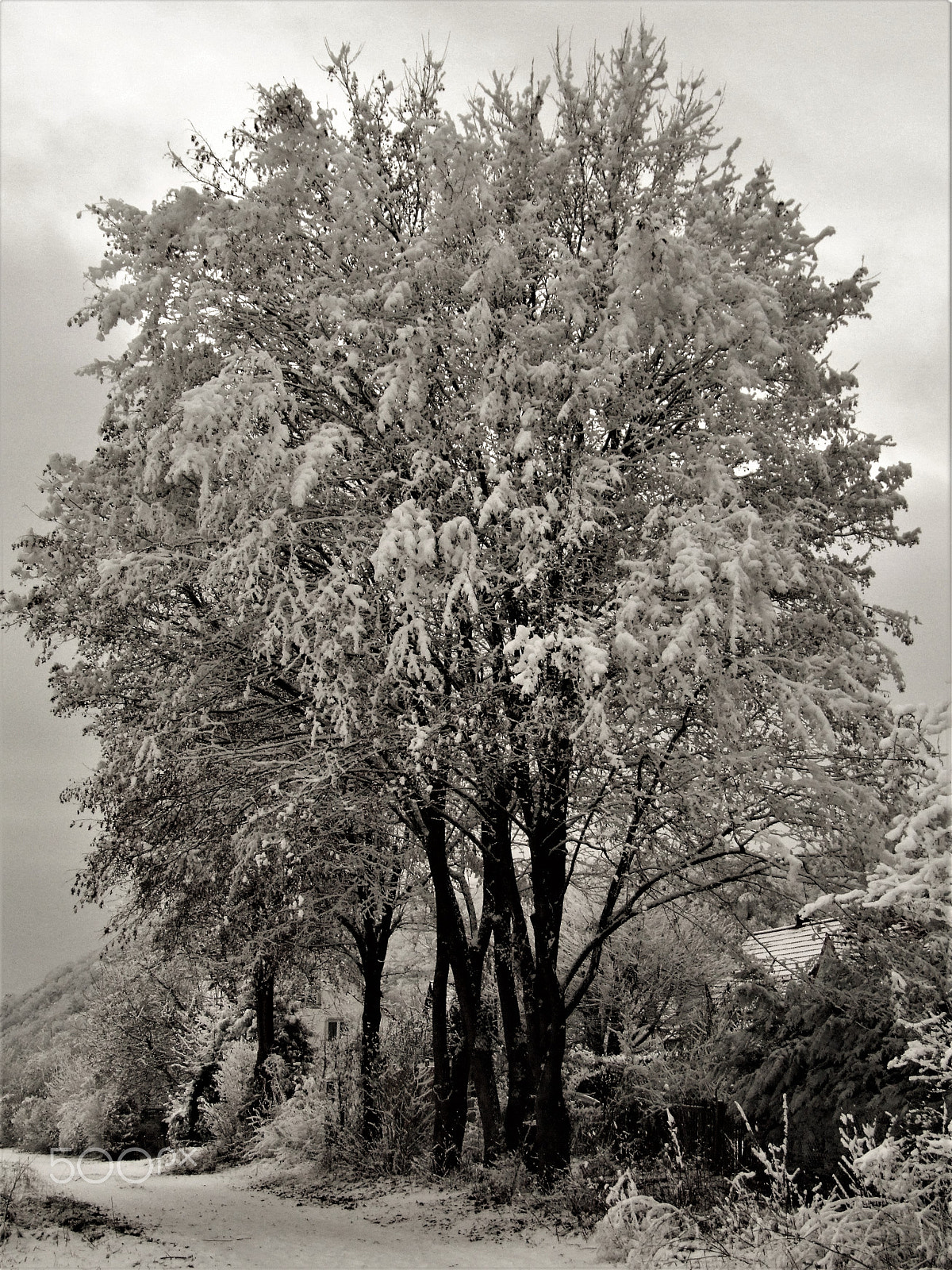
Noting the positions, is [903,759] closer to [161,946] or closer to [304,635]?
[304,635]

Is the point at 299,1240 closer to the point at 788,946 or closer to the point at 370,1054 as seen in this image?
the point at 370,1054

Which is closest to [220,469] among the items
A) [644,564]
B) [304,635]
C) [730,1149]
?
[304,635]

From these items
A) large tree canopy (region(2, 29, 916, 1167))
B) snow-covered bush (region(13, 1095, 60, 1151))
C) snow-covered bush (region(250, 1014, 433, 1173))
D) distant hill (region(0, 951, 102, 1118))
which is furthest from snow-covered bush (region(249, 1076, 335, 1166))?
distant hill (region(0, 951, 102, 1118))

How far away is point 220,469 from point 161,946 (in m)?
9.58

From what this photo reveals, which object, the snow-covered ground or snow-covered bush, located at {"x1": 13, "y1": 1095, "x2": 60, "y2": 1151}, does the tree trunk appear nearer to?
the snow-covered ground

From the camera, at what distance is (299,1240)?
8.95m

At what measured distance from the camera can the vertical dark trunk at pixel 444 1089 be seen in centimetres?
1214

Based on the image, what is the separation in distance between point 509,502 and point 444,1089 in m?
8.46

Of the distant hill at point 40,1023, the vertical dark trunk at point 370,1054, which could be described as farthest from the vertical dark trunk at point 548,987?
the distant hill at point 40,1023

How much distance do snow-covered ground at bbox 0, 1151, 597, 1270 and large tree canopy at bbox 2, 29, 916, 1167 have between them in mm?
1464

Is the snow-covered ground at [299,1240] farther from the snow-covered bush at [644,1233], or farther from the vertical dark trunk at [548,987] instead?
the vertical dark trunk at [548,987]

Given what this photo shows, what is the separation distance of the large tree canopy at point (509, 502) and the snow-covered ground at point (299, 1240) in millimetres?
1464

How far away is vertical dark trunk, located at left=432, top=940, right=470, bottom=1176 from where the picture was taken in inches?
478

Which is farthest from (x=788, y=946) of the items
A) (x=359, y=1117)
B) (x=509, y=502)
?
(x=509, y=502)
